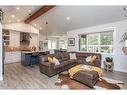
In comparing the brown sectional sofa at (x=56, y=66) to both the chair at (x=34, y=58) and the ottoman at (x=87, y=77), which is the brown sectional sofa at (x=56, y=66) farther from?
the chair at (x=34, y=58)

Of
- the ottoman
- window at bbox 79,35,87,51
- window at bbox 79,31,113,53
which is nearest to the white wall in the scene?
window at bbox 79,31,113,53

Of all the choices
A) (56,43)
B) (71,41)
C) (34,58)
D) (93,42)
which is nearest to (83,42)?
(93,42)

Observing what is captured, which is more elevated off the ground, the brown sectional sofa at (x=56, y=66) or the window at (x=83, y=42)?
the window at (x=83, y=42)

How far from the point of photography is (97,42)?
6.83 m

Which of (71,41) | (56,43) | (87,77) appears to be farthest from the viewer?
(56,43)

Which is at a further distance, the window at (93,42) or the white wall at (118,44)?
the window at (93,42)

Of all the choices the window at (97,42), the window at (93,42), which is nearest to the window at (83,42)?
the window at (97,42)

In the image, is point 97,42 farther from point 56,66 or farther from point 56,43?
point 56,43

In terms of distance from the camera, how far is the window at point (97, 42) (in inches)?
243

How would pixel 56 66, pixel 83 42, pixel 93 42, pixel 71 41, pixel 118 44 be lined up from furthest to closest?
pixel 71 41 < pixel 83 42 < pixel 93 42 < pixel 118 44 < pixel 56 66

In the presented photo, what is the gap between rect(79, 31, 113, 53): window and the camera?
618cm
